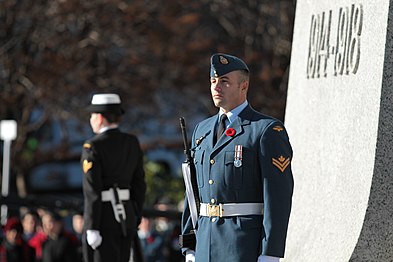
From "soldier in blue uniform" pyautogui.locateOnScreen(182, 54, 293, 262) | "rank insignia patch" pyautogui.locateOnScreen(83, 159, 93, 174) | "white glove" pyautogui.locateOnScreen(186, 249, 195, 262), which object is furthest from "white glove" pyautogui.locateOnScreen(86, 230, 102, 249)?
"soldier in blue uniform" pyautogui.locateOnScreen(182, 54, 293, 262)

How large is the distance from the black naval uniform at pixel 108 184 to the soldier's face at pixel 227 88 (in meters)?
3.11

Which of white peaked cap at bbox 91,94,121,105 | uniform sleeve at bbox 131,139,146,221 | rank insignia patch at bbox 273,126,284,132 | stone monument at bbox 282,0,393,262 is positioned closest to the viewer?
rank insignia patch at bbox 273,126,284,132

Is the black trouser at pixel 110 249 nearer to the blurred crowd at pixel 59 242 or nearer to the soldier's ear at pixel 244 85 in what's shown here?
the soldier's ear at pixel 244 85

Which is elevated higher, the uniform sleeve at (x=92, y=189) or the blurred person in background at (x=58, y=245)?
the uniform sleeve at (x=92, y=189)

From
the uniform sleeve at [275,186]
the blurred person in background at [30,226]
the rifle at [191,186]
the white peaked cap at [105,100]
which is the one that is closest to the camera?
the uniform sleeve at [275,186]

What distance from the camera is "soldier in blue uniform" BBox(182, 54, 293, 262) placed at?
6.35 meters

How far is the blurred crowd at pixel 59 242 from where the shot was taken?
13602 millimetres

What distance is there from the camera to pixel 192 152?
6.87 meters

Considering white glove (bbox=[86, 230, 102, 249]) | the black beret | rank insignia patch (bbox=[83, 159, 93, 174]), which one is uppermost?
the black beret

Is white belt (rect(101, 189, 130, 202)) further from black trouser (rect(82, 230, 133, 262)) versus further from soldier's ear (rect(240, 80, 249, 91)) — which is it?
soldier's ear (rect(240, 80, 249, 91))

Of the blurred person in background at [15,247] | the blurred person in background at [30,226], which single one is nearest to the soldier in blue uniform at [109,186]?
the blurred person in background at [15,247]

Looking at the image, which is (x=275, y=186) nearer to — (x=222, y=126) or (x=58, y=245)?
(x=222, y=126)

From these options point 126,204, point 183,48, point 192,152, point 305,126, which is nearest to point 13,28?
point 183,48

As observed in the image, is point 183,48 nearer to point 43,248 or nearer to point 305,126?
point 43,248
